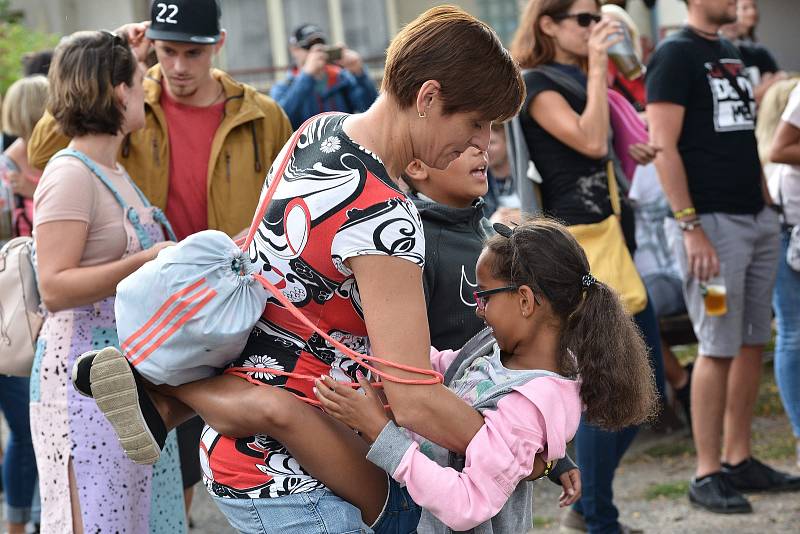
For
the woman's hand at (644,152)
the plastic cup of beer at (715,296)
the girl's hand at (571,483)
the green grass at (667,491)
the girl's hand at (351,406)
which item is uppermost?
the girl's hand at (351,406)

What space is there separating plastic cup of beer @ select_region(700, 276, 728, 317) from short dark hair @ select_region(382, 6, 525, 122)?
302cm

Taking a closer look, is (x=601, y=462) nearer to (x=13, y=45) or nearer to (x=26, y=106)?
(x=26, y=106)

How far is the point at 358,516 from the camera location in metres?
Result: 2.45

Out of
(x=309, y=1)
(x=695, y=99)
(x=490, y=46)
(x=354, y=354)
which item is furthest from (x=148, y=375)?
(x=309, y=1)

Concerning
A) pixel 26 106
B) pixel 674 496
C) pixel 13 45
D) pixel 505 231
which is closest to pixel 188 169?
pixel 505 231

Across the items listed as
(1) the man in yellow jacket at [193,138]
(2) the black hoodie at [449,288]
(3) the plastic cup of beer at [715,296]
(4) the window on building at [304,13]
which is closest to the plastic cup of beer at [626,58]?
(3) the plastic cup of beer at [715,296]

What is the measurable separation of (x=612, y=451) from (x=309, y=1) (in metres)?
17.6

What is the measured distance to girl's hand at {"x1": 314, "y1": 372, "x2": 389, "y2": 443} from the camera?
7.73 feet

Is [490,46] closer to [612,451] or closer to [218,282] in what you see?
[218,282]

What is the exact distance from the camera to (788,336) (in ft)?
18.4

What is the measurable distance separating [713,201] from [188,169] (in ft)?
8.12

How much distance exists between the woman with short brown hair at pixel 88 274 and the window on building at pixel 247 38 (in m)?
17.7

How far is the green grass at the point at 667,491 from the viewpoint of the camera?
5582 mm

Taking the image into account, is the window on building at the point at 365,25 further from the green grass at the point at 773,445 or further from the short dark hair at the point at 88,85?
the short dark hair at the point at 88,85
